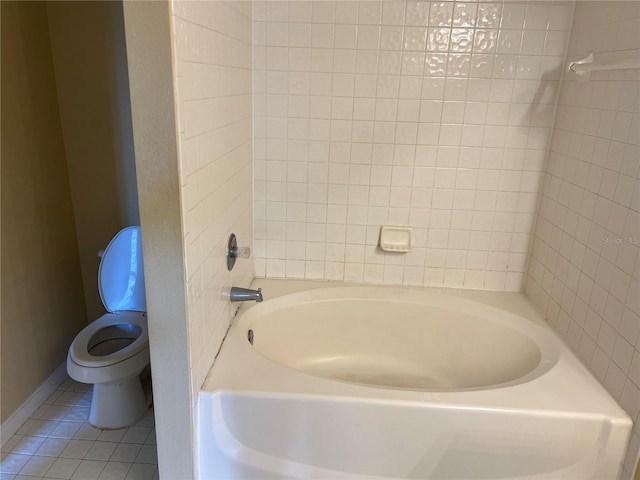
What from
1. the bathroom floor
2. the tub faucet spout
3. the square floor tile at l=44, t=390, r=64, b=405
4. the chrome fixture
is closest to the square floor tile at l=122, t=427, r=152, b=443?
the bathroom floor

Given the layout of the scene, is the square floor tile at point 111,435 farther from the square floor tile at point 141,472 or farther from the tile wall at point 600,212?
the tile wall at point 600,212

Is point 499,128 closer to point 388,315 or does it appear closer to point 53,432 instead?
point 388,315

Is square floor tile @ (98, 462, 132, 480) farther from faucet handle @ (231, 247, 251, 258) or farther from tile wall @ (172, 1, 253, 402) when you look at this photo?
faucet handle @ (231, 247, 251, 258)

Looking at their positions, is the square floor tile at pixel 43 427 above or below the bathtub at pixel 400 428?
below

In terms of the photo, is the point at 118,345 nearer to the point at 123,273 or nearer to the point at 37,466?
the point at 123,273

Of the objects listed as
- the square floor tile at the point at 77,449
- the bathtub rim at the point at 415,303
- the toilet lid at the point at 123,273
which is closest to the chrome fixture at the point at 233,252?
the bathtub rim at the point at 415,303

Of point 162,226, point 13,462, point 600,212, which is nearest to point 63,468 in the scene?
point 13,462

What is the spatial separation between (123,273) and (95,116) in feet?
2.39

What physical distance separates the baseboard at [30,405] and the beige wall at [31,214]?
0.02m

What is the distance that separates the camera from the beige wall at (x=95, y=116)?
2135 mm

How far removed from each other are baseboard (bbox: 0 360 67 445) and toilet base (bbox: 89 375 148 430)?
28 centimetres

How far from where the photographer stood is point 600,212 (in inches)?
60.4

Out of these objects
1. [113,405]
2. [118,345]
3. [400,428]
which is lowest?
[113,405]

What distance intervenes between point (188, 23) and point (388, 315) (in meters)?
1.41
